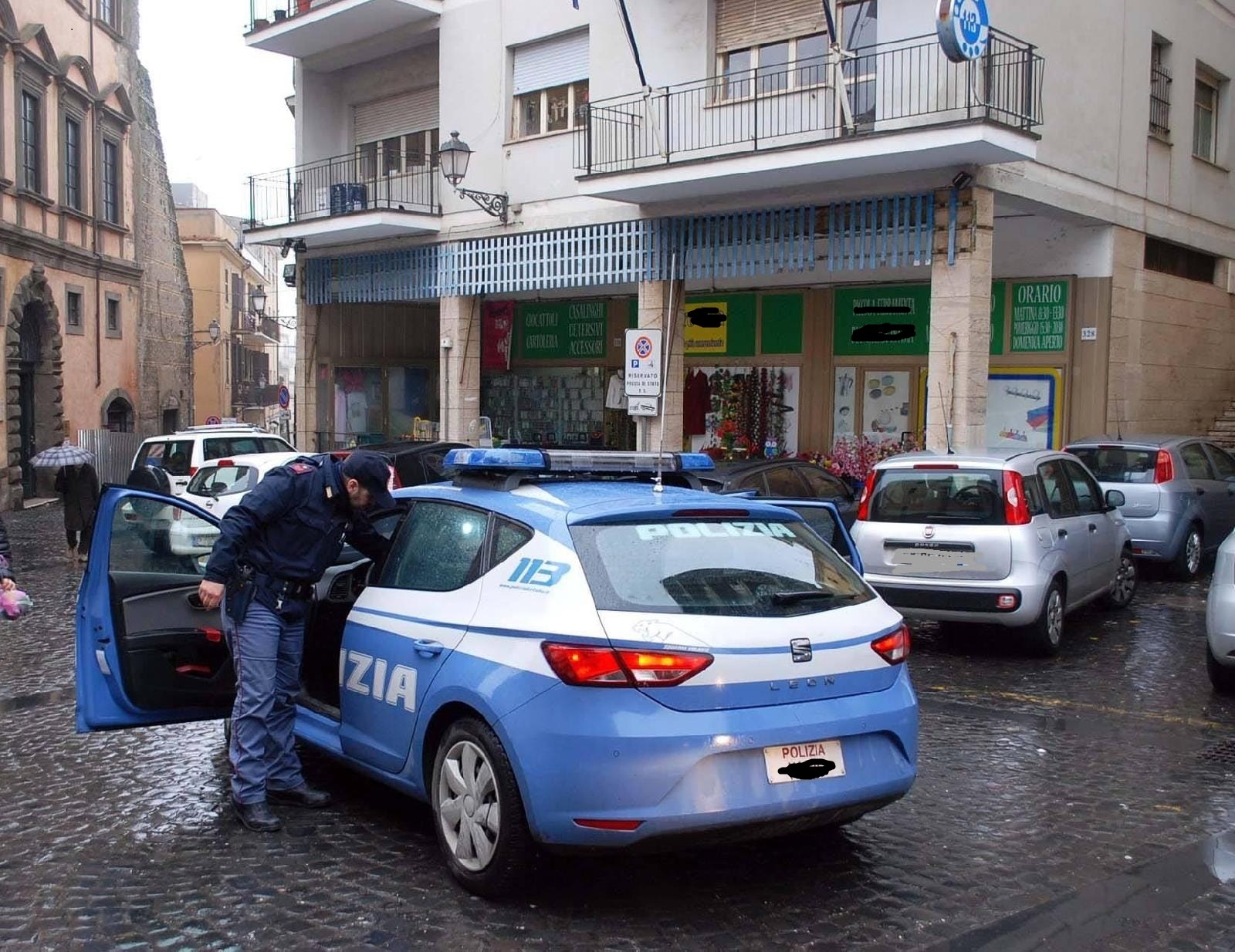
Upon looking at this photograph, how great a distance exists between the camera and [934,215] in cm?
1508

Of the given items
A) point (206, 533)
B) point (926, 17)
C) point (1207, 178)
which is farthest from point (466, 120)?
point (206, 533)

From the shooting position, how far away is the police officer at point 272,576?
17.5ft

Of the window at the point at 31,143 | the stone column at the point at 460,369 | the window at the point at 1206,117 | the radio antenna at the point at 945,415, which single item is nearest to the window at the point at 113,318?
the window at the point at 31,143

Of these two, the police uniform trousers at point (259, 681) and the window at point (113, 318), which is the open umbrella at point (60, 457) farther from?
the window at point (113, 318)

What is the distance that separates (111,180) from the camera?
1187 inches

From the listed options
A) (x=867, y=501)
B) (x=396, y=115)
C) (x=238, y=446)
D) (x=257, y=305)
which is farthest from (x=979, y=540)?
(x=257, y=305)

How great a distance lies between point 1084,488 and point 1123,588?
1340mm

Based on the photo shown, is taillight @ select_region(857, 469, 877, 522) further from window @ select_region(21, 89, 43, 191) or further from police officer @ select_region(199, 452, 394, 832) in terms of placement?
window @ select_region(21, 89, 43, 191)

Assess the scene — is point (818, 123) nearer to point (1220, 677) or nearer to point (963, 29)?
point (963, 29)

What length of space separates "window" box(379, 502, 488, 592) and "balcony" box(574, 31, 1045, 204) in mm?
10018

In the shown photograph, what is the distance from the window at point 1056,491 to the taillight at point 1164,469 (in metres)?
3.21

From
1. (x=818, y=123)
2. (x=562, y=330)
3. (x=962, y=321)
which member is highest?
(x=818, y=123)

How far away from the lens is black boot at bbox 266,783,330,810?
5.58 m

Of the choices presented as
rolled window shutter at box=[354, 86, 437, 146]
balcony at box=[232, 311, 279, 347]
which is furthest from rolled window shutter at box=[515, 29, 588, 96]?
balcony at box=[232, 311, 279, 347]
